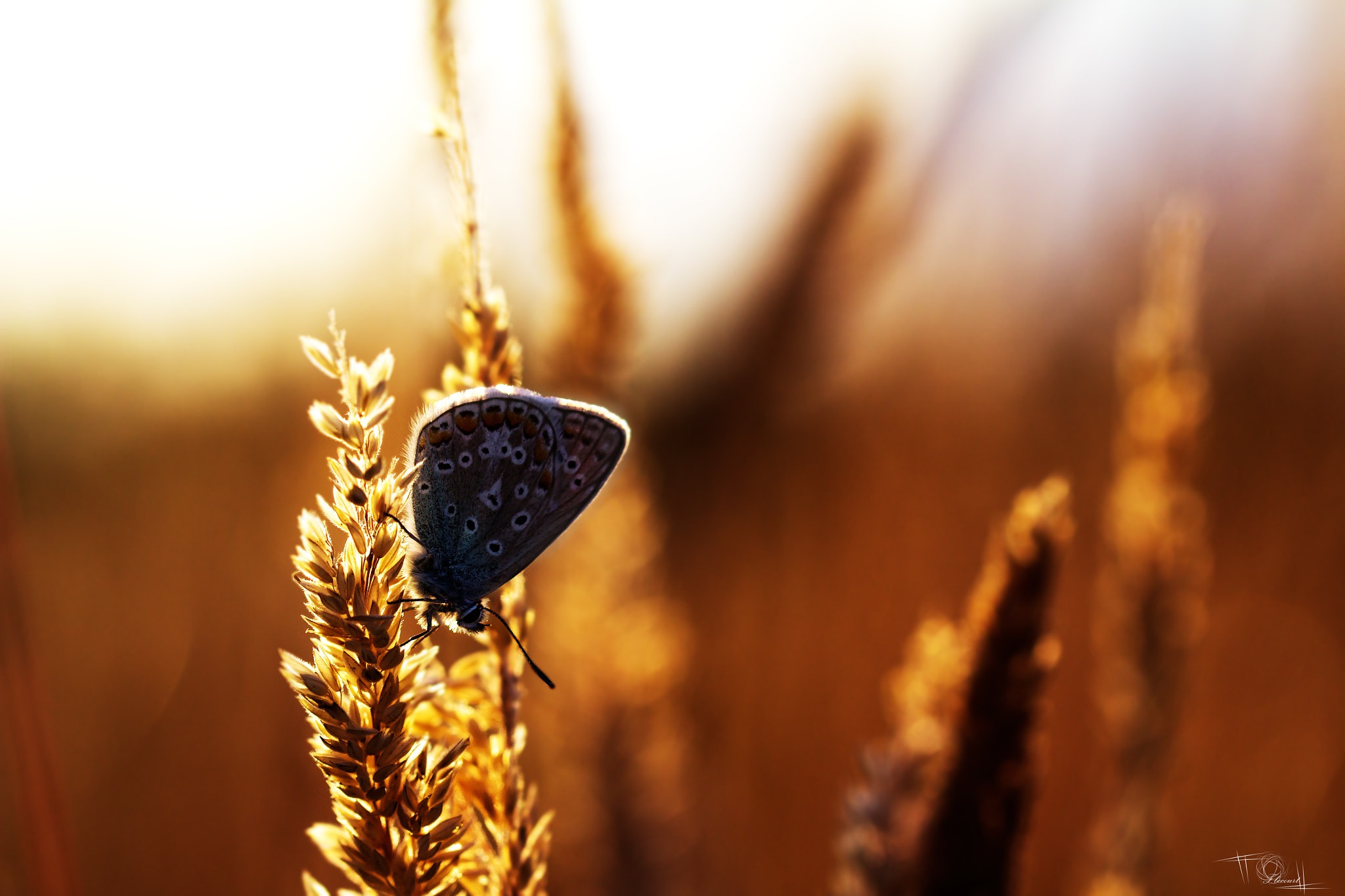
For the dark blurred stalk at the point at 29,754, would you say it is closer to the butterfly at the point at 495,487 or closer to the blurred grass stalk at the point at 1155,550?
the butterfly at the point at 495,487

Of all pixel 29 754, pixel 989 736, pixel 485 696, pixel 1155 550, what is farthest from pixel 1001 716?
pixel 29 754

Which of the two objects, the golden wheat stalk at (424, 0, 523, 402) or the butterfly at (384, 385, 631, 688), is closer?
the golden wheat stalk at (424, 0, 523, 402)

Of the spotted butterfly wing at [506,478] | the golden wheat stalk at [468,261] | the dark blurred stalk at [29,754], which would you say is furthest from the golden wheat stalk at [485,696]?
the dark blurred stalk at [29,754]

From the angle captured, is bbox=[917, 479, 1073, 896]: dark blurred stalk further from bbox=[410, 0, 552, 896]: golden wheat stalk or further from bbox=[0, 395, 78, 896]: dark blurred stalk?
bbox=[0, 395, 78, 896]: dark blurred stalk

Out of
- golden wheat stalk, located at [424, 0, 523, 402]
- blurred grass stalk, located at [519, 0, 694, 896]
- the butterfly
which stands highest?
golden wheat stalk, located at [424, 0, 523, 402]

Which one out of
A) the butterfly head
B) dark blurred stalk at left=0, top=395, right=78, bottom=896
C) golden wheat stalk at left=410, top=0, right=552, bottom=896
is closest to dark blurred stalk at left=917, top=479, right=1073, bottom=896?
golden wheat stalk at left=410, top=0, right=552, bottom=896
